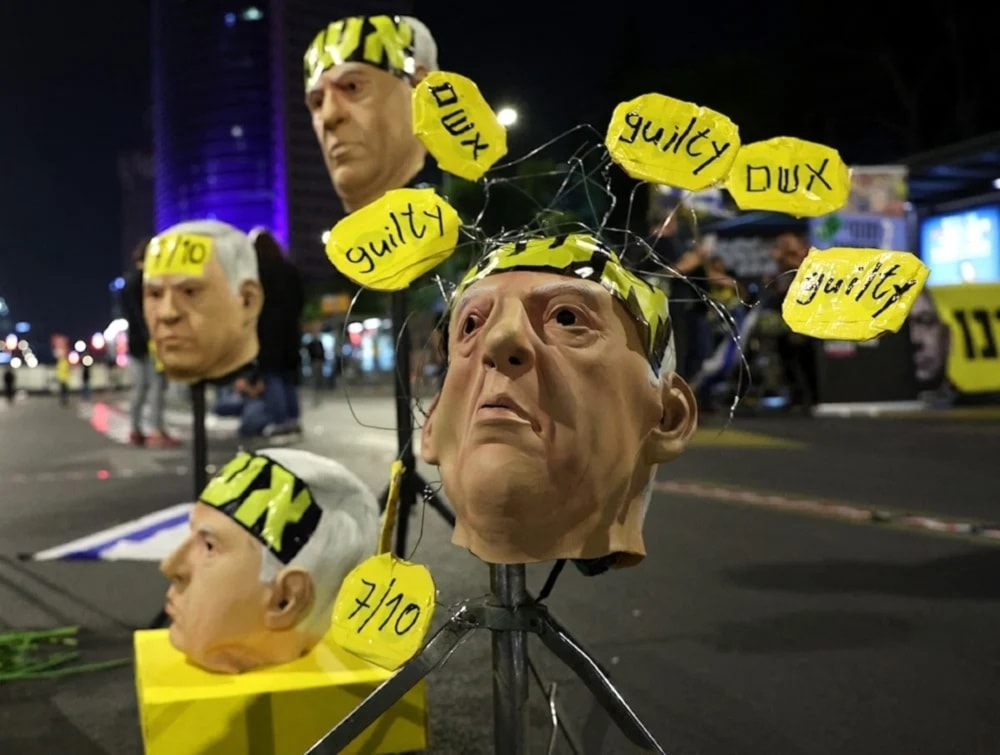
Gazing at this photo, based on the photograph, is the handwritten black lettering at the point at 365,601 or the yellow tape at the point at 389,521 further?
the yellow tape at the point at 389,521

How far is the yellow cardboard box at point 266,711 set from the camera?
1.93 meters

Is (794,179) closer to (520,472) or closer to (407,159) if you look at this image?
(520,472)

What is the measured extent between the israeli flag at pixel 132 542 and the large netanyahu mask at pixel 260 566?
196 centimetres

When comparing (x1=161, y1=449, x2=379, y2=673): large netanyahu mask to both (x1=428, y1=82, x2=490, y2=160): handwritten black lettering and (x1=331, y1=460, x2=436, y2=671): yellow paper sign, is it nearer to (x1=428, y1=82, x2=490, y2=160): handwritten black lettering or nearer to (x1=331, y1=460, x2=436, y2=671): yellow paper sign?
(x1=331, y1=460, x2=436, y2=671): yellow paper sign

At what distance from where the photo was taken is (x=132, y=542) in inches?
170

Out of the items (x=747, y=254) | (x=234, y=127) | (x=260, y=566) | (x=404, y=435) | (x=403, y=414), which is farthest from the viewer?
(x=234, y=127)

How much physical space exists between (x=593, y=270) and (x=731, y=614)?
6.81 ft

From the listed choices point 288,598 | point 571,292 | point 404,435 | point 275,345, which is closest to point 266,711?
point 288,598

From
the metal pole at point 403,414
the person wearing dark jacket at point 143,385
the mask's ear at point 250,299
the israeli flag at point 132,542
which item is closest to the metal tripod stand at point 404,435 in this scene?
the metal pole at point 403,414

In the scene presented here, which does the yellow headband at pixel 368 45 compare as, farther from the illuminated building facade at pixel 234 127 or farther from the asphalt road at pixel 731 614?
the illuminated building facade at pixel 234 127

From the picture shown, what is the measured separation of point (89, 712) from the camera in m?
2.38

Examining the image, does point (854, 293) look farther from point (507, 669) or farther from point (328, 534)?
point (328, 534)

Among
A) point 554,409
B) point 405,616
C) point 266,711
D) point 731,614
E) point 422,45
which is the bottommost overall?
point 731,614

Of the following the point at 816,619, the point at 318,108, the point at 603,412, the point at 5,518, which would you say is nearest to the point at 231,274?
the point at 318,108
